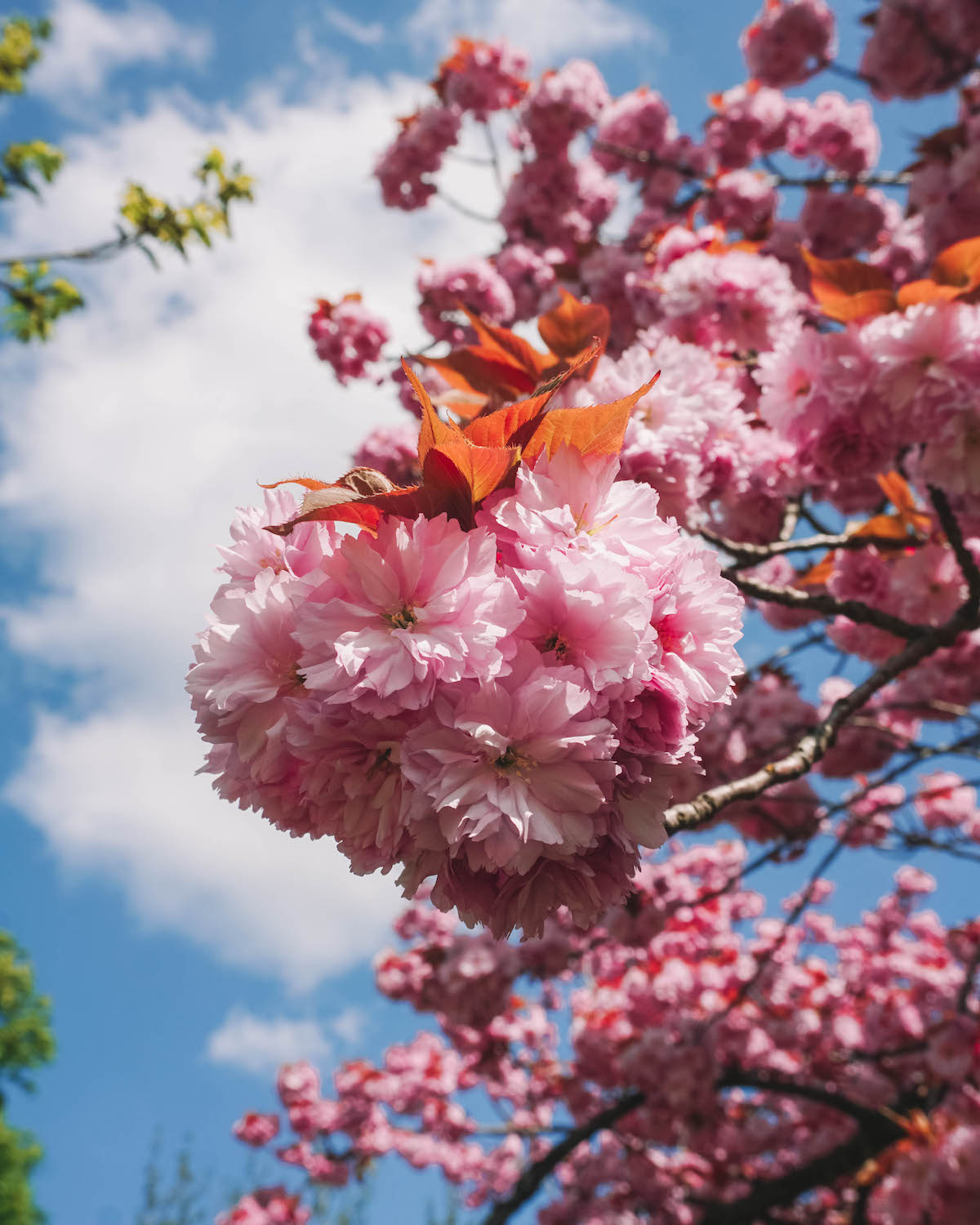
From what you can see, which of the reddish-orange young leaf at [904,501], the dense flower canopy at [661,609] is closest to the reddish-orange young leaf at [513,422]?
the dense flower canopy at [661,609]

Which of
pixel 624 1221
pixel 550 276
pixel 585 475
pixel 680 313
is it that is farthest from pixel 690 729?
pixel 624 1221

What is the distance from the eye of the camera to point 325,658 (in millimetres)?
863

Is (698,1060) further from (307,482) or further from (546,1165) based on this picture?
(307,482)

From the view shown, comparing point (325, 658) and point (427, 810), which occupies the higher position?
point (325, 658)

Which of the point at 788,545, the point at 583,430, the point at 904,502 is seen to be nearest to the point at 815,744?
the point at 788,545

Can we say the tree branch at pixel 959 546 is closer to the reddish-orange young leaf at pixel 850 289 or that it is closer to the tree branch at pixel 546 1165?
the reddish-orange young leaf at pixel 850 289

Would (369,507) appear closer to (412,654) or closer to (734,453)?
(412,654)

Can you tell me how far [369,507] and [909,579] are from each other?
2.33 m

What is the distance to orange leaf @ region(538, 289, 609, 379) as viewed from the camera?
5.78ft

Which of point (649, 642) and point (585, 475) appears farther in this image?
point (585, 475)

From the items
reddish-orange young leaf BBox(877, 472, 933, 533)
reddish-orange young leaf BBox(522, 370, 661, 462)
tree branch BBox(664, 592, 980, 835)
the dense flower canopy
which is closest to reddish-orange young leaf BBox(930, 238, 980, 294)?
the dense flower canopy

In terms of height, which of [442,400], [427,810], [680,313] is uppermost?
[680,313]

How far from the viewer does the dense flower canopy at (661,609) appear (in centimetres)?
87

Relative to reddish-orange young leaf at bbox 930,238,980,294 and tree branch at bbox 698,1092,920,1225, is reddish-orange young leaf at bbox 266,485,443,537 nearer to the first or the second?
reddish-orange young leaf at bbox 930,238,980,294
